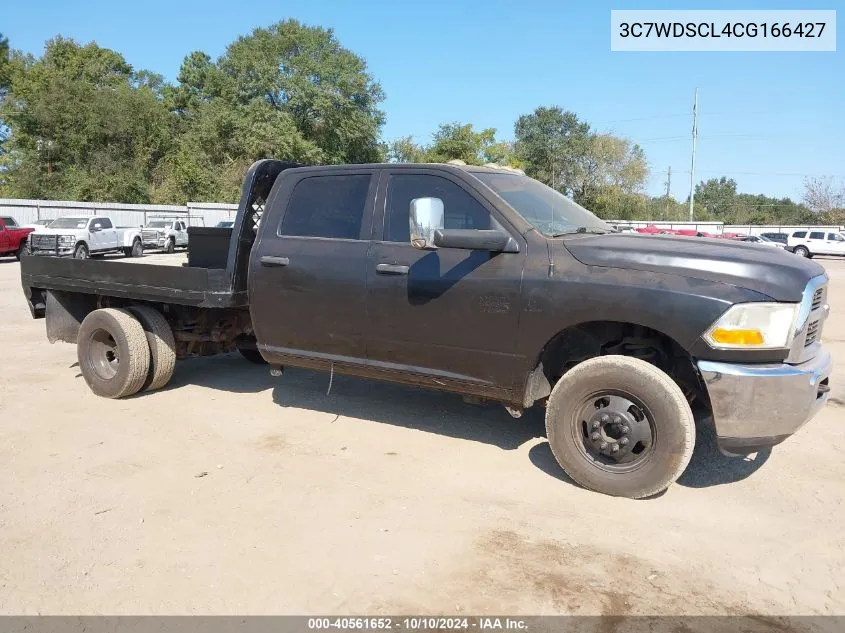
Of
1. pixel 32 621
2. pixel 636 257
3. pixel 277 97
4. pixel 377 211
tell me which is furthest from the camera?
pixel 277 97

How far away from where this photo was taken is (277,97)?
49.1 m

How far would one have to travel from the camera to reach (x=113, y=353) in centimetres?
630

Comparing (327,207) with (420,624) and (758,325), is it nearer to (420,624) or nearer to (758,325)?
(758,325)

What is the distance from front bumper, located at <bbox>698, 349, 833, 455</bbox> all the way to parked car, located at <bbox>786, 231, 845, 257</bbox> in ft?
124

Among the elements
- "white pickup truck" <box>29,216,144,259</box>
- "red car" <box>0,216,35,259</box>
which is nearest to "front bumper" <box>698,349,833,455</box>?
"white pickup truck" <box>29,216,144,259</box>

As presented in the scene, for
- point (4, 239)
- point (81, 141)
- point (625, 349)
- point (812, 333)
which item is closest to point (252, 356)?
point (625, 349)

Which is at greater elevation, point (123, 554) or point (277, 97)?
point (277, 97)

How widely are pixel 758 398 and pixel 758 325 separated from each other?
393 millimetres

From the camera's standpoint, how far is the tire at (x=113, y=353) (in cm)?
593

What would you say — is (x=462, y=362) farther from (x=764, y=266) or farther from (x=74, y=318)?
(x=74, y=318)

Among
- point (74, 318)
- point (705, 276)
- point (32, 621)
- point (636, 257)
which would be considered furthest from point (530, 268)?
point (74, 318)

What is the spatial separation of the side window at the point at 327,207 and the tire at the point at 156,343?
1.78 m

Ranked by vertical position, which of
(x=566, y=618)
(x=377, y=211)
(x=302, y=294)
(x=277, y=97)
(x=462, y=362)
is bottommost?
(x=566, y=618)

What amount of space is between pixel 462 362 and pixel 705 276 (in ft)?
5.20
